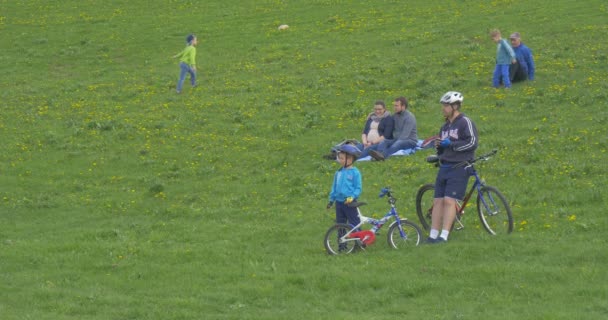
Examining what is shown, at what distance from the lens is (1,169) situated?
2217cm

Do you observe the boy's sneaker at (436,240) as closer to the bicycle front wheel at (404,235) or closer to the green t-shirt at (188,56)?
the bicycle front wheel at (404,235)

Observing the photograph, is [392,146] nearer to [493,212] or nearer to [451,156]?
[493,212]

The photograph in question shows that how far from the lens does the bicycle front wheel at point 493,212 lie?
14070 mm

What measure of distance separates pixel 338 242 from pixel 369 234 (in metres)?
0.53

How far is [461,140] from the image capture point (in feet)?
44.9

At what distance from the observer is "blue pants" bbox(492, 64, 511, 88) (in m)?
26.2

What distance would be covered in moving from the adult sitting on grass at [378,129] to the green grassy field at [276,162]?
3.48 ft

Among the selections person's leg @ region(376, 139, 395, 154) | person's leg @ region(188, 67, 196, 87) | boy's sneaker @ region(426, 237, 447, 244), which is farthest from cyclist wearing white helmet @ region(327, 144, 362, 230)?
person's leg @ region(188, 67, 196, 87)

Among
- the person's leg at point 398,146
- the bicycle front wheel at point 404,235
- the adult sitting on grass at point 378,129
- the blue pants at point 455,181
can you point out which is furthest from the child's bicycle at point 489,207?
the adult sitting on grass at point 378,129

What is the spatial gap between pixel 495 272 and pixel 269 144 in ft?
38.3

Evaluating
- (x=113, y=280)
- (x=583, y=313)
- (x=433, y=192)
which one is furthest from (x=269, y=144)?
(x=583, y=313)

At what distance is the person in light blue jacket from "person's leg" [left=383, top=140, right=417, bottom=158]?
6542 millimetres

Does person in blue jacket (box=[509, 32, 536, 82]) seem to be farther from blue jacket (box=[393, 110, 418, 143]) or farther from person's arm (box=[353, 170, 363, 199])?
person's arm (box=[353, 170, 363, 199])

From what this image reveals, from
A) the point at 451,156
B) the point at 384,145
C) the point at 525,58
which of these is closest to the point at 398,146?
the point at 384,145
